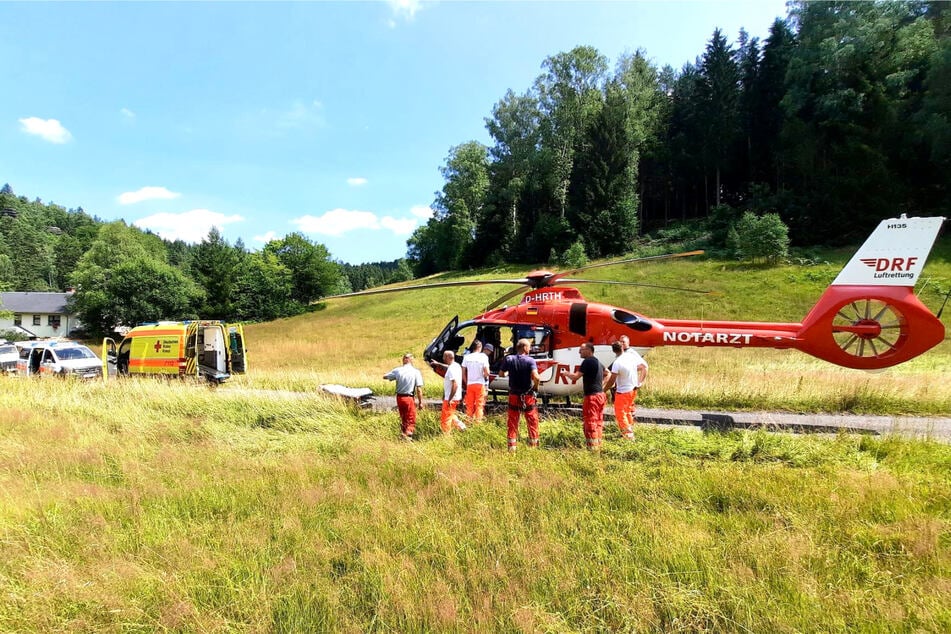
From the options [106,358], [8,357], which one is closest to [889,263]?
[106,358]

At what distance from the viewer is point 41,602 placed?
3340mm

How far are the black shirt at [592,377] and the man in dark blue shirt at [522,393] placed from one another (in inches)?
32.3

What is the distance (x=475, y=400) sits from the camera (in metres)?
8.74

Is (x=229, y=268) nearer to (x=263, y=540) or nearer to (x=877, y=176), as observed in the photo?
(x=263, y=540)

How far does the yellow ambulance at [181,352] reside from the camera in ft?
49.1

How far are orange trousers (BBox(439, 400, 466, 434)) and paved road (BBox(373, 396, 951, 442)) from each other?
2.93 meters

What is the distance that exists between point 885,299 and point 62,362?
24101mm

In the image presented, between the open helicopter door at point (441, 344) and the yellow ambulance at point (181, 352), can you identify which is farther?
the yellow ambulance at point (181, 352)

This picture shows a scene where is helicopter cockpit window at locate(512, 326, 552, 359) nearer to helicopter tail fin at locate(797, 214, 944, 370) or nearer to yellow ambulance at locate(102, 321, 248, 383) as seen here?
helicopter tail fin at locate(797, 214, 944, 370)

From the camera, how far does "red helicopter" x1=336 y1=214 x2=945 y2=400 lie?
8.28 meters

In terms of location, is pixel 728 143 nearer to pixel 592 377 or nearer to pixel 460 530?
pixel 592 377

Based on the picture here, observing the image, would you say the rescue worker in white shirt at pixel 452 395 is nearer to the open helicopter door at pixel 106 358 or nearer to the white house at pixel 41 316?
the open helicopter door at pixel 106 358

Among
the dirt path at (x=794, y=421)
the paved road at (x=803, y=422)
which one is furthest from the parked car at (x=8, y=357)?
the paved road at (x=803, y=422)

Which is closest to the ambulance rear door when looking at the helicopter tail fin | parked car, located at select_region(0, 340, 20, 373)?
parked car, located at select_region(0, 340, 20, 373)
